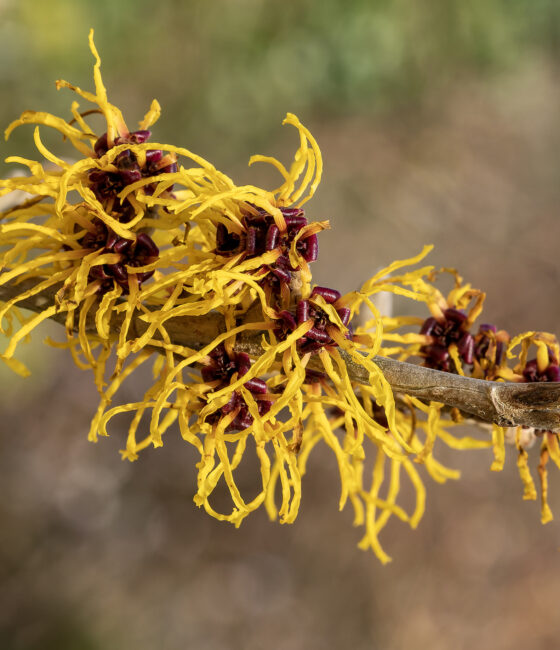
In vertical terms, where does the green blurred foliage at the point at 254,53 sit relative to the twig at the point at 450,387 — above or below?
above

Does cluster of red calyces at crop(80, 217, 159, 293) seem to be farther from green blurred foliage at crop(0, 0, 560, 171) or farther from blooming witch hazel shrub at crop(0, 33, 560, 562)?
green blurred foliage at crop(0, 0, 560, 171)

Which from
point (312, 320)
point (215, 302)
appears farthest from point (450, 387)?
point (215, 302)

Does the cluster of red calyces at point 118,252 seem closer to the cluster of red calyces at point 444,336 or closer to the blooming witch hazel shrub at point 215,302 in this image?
the blooming witch hazel shrub at point 215,302

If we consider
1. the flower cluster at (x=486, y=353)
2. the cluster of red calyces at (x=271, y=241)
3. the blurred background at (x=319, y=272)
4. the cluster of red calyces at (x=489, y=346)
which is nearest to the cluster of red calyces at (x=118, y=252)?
the cluster of red calyces at (x=271, y=241)

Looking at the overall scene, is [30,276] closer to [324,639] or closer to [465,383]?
[465,383]

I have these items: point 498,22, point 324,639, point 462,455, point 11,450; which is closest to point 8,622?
point 11,450

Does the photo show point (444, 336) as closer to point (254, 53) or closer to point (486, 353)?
point (486, 353)

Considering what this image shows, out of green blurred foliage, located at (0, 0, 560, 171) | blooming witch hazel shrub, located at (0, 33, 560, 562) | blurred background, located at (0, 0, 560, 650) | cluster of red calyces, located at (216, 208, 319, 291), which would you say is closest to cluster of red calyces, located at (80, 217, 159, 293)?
blooming witch hazel shrub, located at (0, 33, 560, 562)
